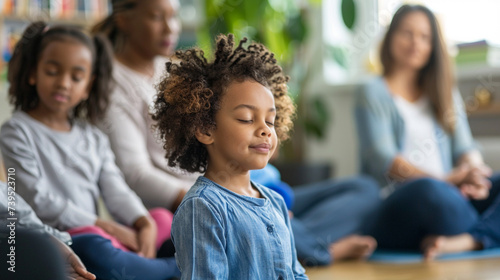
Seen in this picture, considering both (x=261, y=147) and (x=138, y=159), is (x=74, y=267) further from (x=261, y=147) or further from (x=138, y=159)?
(x=138, y=159)

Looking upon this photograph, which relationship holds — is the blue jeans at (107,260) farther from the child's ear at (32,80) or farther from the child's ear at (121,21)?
the child's ear at (121,21)

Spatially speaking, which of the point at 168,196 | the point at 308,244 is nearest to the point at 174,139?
the point at 168,196

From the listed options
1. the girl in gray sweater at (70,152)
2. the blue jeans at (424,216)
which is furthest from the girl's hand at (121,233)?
the blue jeans at (424,216)

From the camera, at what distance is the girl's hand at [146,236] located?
118 centimetres

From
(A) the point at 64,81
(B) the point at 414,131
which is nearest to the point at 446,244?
(B) the point at 414,131

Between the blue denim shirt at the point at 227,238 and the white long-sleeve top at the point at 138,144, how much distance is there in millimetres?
484

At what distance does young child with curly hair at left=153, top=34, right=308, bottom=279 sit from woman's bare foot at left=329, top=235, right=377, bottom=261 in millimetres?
826

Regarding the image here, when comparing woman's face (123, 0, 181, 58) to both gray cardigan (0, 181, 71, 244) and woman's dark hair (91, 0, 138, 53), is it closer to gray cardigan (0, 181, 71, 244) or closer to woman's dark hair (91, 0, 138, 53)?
woman's dark hair (91, 0, 138, 53)

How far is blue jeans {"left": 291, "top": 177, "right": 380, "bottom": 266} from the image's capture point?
1627 mm

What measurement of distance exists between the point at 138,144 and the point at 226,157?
59 cm

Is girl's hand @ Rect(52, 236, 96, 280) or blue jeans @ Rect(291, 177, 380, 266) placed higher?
girl's hand @ Rect(52, 236, 96, 280)

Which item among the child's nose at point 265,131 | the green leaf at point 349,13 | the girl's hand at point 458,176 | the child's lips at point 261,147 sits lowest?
the girl's hand at point 458,176

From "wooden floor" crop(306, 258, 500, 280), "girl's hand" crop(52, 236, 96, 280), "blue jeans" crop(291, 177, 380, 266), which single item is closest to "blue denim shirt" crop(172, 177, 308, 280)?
"girl's hand" crop(52, 236, 96, 280)

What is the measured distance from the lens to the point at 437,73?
2002 mm
